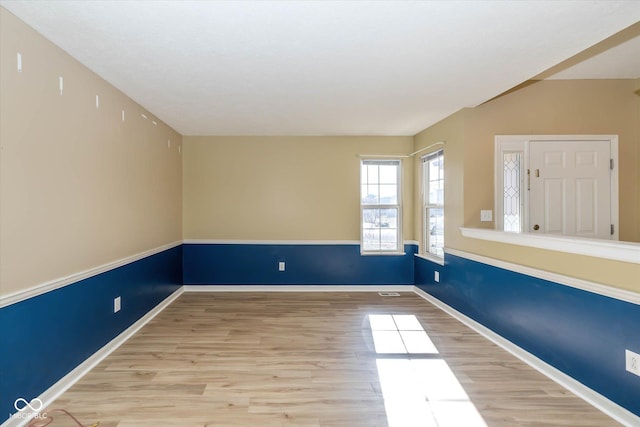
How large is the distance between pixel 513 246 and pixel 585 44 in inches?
61.5

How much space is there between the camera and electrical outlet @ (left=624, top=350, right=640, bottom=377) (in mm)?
1764

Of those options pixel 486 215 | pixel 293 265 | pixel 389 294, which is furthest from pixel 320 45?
pixel 389 294

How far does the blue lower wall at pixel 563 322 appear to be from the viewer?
72.8 inches

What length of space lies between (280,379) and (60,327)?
5.09ft

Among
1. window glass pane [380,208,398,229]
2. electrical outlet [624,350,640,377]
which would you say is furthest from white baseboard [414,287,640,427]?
window glass pane [380,208,398,229]

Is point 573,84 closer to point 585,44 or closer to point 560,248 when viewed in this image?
point 585,44

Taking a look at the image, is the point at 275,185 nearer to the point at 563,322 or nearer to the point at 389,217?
the point at 389,217

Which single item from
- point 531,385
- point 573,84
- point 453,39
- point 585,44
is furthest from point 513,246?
point 573,84

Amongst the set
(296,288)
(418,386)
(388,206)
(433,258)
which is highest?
(388,206)

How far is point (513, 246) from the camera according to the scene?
274 centimetres

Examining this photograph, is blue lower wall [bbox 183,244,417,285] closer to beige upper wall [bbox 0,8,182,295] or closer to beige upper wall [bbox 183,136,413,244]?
beige upper wall [bbox 183,136,413,244]

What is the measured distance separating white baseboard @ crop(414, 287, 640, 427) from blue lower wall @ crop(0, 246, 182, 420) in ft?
11.3

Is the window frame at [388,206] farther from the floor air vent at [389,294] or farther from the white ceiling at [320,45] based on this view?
the white ceiling at [320,45]

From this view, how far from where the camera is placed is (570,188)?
3320mm
